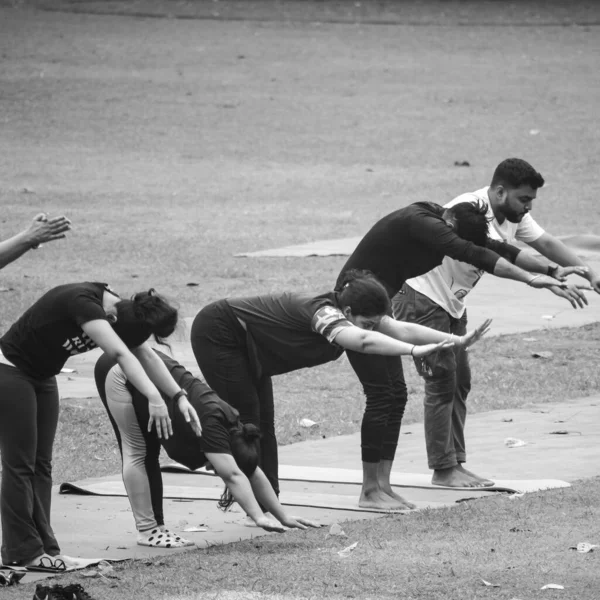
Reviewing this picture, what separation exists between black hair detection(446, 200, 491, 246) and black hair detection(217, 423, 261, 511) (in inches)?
64.6

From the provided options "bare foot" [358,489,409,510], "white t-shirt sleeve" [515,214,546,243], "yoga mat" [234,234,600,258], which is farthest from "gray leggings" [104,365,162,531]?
"yoga mat" [234,234,600,258]

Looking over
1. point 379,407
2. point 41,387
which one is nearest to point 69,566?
point 41,387

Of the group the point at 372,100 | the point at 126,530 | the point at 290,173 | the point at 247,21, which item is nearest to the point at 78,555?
the point at 126,530

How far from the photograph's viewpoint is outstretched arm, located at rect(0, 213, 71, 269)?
240 inches

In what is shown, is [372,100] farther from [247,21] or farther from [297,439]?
[297,439]

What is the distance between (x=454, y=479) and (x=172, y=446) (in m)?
1.73

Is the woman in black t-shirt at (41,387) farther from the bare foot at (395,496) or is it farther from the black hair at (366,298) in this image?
the bare foot at (395,496)

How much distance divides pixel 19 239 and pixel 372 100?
25.7m

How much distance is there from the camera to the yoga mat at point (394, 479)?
7.50m

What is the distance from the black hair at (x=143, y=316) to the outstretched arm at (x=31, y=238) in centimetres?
44

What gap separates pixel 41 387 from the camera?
245 inches

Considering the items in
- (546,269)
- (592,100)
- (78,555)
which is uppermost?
(592,100)

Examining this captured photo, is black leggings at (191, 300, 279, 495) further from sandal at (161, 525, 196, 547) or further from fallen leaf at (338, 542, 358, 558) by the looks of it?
fallen leaf at (338, 542, 358, 558)

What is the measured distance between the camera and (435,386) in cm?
777
